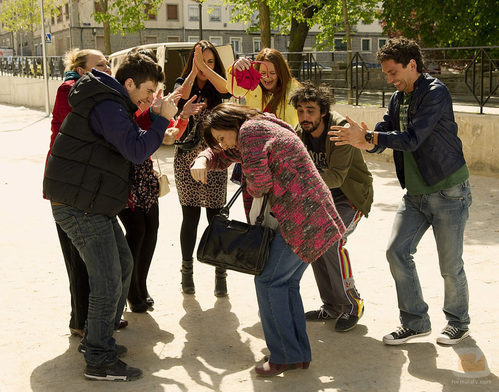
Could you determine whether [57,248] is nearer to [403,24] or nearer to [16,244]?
[16,244]

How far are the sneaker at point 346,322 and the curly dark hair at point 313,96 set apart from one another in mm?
1364

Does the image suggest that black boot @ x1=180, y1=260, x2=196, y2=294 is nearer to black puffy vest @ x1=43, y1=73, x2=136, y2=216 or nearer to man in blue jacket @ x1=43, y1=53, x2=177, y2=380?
man in blue jacket @ x1=43, y1=53, x2=177, y2=380

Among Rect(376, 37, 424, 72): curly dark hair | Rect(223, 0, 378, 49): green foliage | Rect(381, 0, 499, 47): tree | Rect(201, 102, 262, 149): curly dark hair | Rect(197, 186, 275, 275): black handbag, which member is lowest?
Rect(197, 186, 275, 275): black handbag

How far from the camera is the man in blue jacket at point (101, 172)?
3766mm

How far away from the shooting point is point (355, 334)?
466 centimetres

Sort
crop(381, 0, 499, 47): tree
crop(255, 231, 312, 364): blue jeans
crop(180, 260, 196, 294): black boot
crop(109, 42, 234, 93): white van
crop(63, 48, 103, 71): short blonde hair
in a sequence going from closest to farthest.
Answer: crop(255, 231, 312, 364): blue jeans, crop(63, 48, 103, 71): short blonde hair, crop(180, 260, 196, 294): black boot, crop(109, 42, 234, 93): white van, crop(381, 0, 499, 47): tree

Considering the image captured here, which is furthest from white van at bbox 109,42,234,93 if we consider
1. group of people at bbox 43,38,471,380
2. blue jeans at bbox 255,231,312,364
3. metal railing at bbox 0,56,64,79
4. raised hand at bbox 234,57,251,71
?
metal railing at bbox 0,56,64,79

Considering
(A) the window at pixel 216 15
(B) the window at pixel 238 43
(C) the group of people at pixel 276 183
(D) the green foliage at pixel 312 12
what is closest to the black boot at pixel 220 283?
(C) the group of people at pixel 276 183

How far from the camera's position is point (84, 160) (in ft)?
12.5

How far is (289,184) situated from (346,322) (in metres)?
1.41

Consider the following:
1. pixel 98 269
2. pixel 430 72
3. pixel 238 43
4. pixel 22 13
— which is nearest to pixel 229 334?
pixel 98 269

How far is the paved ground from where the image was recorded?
13.0ft

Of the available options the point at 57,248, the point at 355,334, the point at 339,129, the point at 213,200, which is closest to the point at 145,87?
the point at 339,129

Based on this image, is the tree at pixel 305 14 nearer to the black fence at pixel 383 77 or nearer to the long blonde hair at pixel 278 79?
the black fence at pixel 383 77
